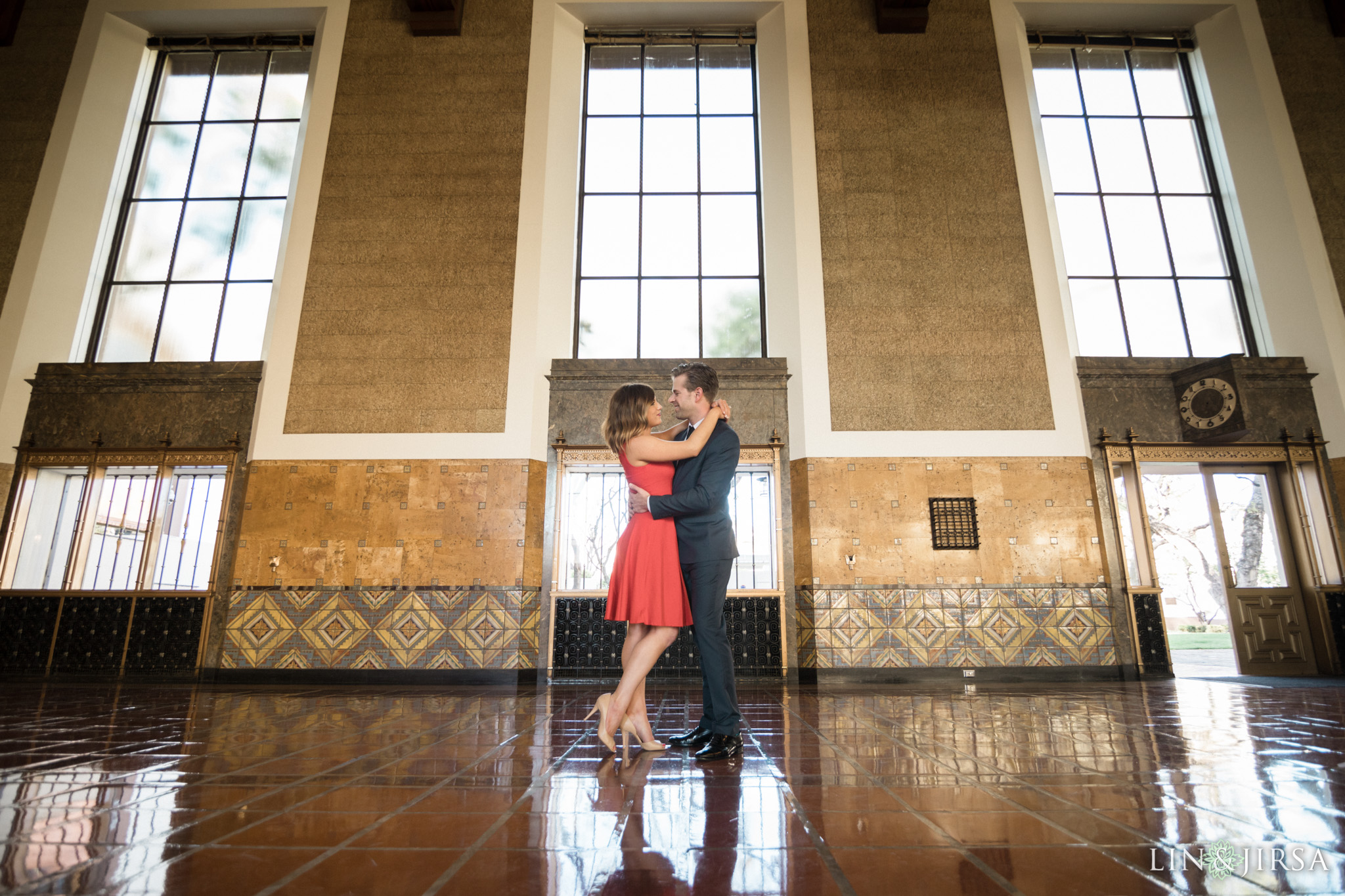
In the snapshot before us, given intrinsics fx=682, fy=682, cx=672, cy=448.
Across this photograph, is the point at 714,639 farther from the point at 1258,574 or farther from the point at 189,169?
the point at 189,169

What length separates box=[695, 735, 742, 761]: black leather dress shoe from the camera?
247 centimetres

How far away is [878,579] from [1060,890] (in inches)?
240

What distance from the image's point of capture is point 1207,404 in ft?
24.6

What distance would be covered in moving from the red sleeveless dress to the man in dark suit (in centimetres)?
4

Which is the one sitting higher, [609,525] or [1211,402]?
[1211,402]

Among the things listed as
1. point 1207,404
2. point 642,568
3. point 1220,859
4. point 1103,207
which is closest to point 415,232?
point 642,568

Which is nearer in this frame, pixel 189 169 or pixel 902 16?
pixel 902 16

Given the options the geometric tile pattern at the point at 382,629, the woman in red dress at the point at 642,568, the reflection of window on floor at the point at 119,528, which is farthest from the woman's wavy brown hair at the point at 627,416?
the reflection of window on floor at the point at 119,528

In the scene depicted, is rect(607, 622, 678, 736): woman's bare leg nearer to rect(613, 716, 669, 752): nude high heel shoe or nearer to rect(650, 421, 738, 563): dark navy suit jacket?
rect(613, 716, 669, 752): nude high heel shoe

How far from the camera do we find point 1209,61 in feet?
30.5

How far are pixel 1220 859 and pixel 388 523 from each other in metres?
7.13

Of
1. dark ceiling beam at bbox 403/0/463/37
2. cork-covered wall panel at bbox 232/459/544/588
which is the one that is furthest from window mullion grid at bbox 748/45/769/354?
dark ceiling beam at bbox 403/0/463/37

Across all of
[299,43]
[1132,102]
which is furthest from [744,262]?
[299,43]

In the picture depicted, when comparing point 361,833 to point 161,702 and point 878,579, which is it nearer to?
point 161,702
